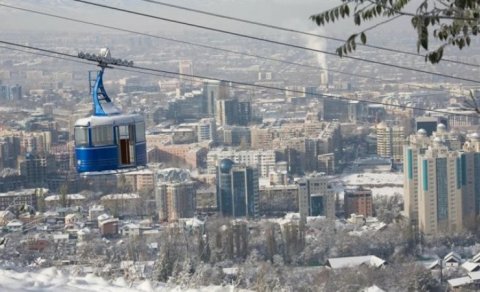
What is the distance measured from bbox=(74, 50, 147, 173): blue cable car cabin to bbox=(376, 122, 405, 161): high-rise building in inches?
583

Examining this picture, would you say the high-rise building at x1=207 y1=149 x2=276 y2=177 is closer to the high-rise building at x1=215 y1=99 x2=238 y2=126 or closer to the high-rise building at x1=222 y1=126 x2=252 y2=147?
the high-rise building at x1=222 y1=126 x2=252 y2=147

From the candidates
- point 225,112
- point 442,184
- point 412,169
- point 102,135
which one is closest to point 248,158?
point 225,112

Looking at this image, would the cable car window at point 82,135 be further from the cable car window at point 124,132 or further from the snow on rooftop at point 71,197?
the snow on rooftop at point 71,197

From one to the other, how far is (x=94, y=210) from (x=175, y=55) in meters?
7.02

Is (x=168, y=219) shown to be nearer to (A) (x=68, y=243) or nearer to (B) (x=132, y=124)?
(A) (x=68, y=243)

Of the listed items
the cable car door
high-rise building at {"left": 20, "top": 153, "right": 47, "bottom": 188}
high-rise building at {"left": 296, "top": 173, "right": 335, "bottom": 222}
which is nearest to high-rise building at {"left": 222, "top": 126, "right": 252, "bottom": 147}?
high-rise building at {"left": 296, "top": 173, "right": 335, "bottom": 222}

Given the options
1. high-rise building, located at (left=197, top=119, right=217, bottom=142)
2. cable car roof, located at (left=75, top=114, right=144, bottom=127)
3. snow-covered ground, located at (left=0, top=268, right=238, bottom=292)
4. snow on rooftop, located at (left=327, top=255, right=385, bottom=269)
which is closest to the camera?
snow-covered ground, located at (left=0, top=268, right=238, bottom=292)

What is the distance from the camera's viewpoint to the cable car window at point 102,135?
5.68 meters

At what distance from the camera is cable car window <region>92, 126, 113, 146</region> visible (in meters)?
5.68

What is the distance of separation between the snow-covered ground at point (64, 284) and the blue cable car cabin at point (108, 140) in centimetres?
138

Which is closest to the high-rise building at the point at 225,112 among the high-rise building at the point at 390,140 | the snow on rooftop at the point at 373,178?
the high-rise building at the point at 390,140

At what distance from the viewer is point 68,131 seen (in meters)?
19.1

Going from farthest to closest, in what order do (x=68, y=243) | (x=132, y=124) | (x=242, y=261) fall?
1. (x=68, y=243)
2. (x=242, y=261)
3. (x=132, y=124)

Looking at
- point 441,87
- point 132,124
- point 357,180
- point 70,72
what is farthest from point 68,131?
point 132,124
